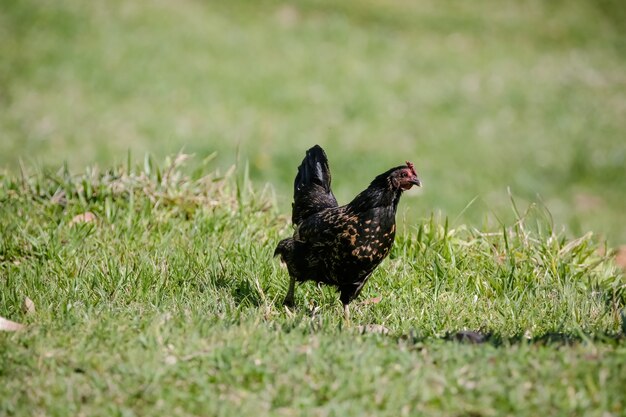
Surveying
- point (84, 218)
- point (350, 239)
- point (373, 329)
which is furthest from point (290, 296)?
point (84, 218)

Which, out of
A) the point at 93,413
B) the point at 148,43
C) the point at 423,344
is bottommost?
the point at 93,413

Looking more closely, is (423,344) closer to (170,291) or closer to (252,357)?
(252,357)

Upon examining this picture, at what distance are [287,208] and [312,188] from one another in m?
1.31

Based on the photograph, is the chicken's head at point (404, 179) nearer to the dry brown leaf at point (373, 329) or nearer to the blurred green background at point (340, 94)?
the dry brown leaf at point (373, 329)

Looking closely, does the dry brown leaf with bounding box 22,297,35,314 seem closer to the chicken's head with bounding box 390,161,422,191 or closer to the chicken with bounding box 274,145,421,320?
the chicken with bounding box 274,145,421,320

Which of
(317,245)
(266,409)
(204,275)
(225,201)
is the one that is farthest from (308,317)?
(225,201)

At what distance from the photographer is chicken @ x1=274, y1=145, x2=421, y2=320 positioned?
429cm

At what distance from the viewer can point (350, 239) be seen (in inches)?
169

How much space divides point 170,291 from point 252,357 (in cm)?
133

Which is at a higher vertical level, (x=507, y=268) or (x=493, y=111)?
(x=493, y=111)

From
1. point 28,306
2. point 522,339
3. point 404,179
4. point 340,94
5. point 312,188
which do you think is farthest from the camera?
point 340,94

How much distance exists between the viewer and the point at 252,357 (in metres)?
3.39

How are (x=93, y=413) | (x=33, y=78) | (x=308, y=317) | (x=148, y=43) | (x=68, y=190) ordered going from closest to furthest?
1. (x=93, y=413)
2. (x=308, y=317)
3. (x=68, y=190)
4. (x=33, y=78)
5. (x=148, y=43)

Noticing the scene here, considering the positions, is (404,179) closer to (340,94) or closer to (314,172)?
(314,172)
